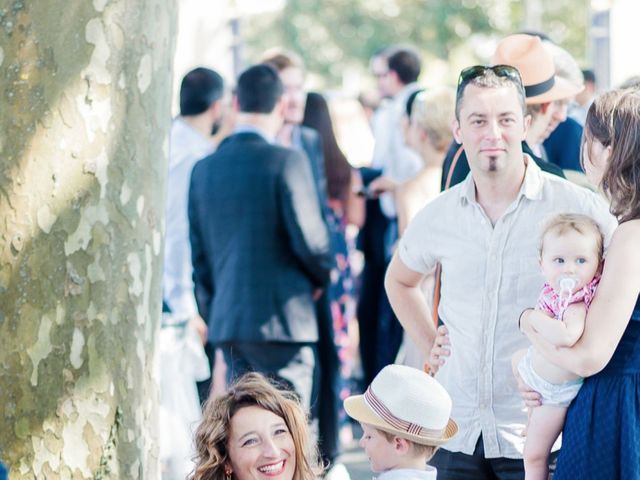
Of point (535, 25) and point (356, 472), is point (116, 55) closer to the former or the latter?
point (356, 472)

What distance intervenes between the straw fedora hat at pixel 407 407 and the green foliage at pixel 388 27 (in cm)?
3047

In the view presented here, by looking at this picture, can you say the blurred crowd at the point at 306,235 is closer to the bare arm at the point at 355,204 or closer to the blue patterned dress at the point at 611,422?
the bare arm at the point at 355,204

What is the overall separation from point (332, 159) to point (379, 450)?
4.96 m

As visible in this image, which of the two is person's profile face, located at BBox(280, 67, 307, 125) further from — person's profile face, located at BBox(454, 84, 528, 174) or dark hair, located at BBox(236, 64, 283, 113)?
person's profile face, located at BBox(454, 84, 528, 174)

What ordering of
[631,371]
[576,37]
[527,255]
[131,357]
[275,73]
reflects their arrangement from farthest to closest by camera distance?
[576,37], [275,73], [527,255], [131,357], [631,371]

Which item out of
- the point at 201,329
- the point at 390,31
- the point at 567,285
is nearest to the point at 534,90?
the point at 567,285

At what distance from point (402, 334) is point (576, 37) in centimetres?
2891

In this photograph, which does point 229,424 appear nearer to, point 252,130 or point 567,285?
point 567,285

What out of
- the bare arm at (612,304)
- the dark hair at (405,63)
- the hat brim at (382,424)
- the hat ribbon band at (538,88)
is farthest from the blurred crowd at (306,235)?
the dark hair at (405,63)

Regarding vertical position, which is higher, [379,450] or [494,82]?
[494,82]

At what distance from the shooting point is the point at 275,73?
6.70 metres

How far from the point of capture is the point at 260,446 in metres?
3.82

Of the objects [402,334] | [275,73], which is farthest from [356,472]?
[275,73]

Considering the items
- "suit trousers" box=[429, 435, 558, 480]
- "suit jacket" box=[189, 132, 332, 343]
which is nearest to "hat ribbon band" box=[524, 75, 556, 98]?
"suit trousers" box=[429, 435, 558, 480]
